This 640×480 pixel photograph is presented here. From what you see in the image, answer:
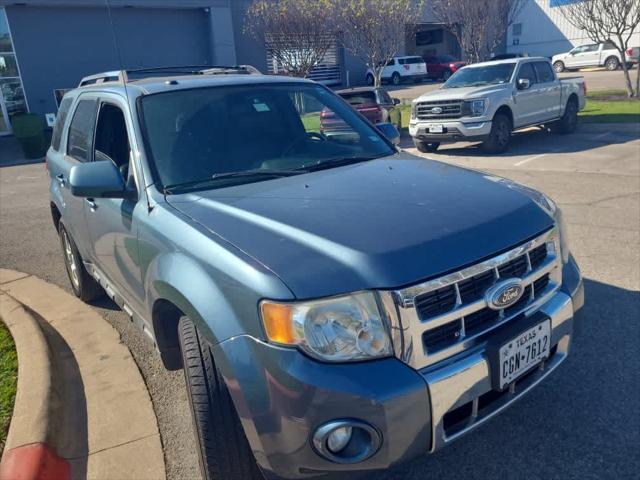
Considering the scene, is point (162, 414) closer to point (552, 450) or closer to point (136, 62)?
point (552, 450)

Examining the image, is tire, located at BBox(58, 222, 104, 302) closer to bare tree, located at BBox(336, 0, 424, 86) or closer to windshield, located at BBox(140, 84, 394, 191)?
windshield, located at BBox(140, 84, 394, 191)

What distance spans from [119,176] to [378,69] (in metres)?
20.2

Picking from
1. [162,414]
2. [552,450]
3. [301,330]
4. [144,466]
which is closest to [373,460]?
[301,330]

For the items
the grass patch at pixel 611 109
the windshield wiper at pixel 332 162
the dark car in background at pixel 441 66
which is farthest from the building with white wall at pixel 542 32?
the windshield wiper at pixel 332 162

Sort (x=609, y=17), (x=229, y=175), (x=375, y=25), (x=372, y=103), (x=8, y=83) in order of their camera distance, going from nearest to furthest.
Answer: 1. (x=229, y=175)
2. (x=372, y=103)
3. (x=609, y=17)
4. (x=375, y=25)
5. (x=8, y=83)

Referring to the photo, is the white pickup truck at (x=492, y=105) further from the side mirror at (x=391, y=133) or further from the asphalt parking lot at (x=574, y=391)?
the side mirror at (x=391, y=133)

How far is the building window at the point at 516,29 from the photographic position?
153ft

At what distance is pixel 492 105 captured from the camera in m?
11.3

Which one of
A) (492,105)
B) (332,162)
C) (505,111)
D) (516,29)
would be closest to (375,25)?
(505,111)

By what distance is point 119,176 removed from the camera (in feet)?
9.59

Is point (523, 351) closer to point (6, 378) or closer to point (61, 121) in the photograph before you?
point (6, 378)

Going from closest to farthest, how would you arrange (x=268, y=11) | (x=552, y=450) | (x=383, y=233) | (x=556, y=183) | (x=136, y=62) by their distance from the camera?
(x=383, y=233) → (x=552, y=450) → (x=556, y=183) → (x=268, y=11) → (x=136, y=62)

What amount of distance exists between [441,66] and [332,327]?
127 feet

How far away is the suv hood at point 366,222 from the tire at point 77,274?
2.41 m
